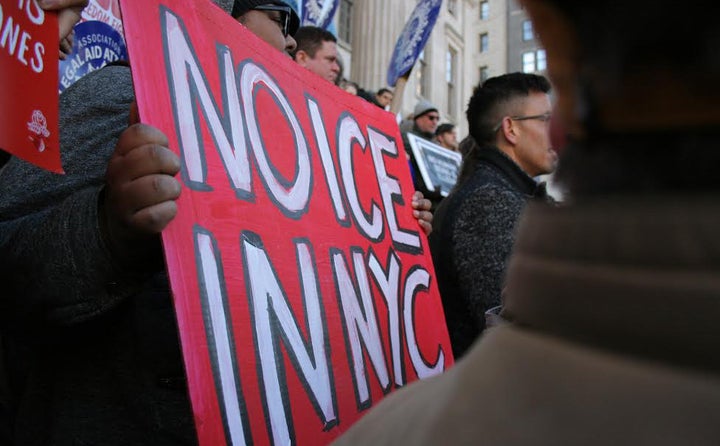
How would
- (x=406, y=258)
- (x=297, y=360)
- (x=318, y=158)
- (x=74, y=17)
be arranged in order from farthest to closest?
(x=406, y=258)
(x=318, y=158)
(x=74, y=17)
(x=297, y=360)

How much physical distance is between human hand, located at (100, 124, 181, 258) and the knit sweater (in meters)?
1.32

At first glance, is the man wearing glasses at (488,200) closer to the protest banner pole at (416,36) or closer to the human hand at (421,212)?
the human hand at (421,212)

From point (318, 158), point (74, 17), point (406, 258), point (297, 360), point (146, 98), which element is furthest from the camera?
point (406, 258)

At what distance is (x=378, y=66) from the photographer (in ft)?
44.4

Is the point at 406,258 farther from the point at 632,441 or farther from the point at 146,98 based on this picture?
the point at 632,441

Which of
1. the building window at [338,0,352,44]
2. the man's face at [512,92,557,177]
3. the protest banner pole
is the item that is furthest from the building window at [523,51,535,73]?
the man's face at [512,92,557,177]

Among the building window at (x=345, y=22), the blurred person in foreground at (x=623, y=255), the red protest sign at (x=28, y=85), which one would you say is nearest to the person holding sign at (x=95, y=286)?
the red protest sign at (x=28, y=85)

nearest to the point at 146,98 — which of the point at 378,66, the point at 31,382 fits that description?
the point at 31,382

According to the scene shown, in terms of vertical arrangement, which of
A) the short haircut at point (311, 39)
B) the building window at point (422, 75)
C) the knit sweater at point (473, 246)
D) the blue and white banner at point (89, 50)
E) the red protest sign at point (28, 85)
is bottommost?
the knit sweater at point (473, 246)

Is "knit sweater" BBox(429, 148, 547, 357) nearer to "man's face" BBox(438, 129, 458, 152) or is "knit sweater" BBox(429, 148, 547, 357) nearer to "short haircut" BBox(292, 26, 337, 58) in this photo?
"short haircut" BBox(292, 26, 337, 58)

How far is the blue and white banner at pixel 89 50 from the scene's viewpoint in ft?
8.89

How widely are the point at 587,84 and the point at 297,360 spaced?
939mm

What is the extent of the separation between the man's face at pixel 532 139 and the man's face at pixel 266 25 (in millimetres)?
1264

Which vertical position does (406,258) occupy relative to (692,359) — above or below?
below
